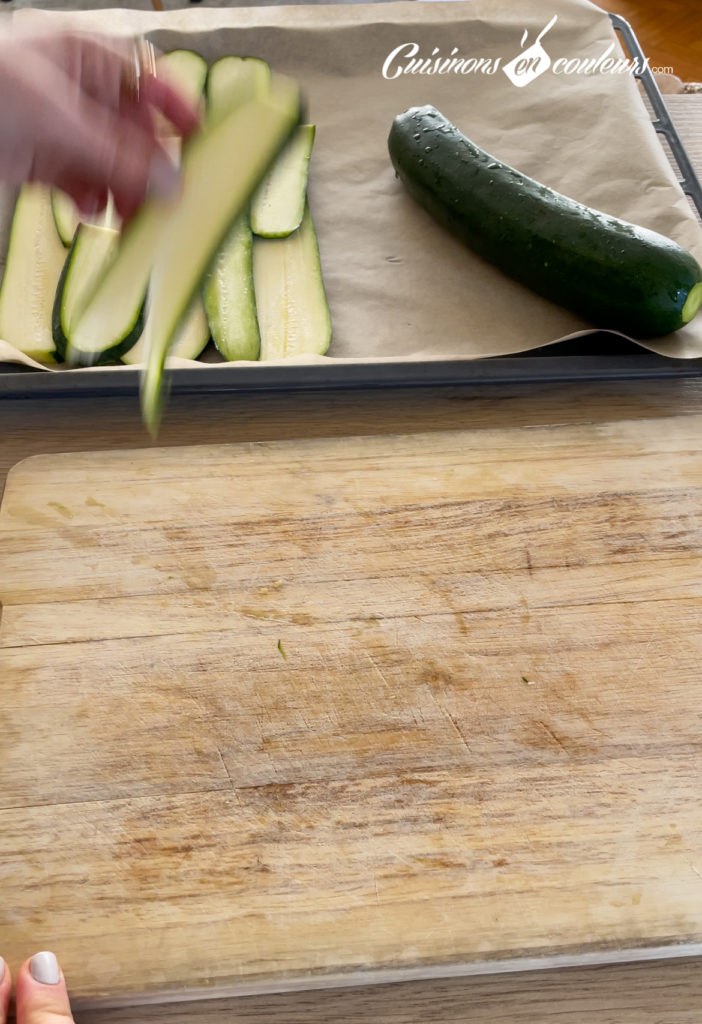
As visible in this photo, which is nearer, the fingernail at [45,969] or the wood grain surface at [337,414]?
the fingernail at [45,969]

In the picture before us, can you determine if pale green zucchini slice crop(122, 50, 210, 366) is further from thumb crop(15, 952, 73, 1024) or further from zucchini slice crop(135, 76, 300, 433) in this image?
thumb crop(15, 952, 73, 1024)

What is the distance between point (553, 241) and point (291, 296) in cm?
47

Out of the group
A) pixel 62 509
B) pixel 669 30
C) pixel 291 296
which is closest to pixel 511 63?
pixel 291 296

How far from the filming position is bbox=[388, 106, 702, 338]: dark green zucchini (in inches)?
54.1

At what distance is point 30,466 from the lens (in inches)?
46.0

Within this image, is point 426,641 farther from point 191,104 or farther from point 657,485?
point 191,104

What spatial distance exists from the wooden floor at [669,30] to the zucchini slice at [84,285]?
320 centimetres

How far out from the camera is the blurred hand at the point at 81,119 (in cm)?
90

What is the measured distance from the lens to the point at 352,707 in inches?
38.5

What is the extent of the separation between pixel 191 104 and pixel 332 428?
1.65 ft

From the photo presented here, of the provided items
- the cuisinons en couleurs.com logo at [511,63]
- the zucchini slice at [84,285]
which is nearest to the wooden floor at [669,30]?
the cuisinons en couleurs.com logo at [511,63]

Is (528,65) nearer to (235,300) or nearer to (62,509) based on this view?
(235,300)

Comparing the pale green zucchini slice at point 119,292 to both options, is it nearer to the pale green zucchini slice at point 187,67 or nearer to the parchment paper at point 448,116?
the parchment paper at point 448,116

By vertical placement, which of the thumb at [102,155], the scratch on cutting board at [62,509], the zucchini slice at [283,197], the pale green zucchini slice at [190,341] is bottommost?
the scratch on cutting board at [62,509]
